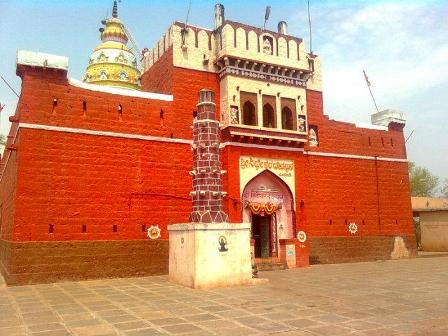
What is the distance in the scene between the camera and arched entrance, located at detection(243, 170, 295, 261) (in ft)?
58.0

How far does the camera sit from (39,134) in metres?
14.0

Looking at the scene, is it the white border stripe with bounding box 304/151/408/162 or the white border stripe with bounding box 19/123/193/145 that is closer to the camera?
the white border stripe with bounding box 19/123/193/145

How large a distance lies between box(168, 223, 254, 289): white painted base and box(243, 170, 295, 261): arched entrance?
4904 mm

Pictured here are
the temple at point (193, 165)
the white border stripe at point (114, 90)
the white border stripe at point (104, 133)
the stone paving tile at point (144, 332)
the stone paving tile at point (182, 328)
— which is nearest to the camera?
the stone paving tile at point (144, 332)

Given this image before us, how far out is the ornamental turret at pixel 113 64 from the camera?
2886cm

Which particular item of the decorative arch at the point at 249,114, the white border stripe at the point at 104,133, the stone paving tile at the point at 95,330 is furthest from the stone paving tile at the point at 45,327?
the decorative arch at the point at 249,114

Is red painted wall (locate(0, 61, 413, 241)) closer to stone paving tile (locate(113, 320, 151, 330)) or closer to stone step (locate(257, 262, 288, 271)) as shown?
stone step (locate(257, 262, 288, 271))

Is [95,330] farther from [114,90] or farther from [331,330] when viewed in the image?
[114,90]

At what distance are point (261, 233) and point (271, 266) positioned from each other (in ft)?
6.30

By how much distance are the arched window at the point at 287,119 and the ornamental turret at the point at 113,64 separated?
14.1 metres

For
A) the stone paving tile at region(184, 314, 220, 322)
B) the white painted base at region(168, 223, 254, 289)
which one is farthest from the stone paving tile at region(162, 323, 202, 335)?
the white painted base at region(168, 223, 254, 289)

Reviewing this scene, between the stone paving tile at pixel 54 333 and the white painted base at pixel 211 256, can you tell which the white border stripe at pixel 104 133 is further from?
the stone paving tile at pixel 54 333

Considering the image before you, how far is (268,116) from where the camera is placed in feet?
60.4

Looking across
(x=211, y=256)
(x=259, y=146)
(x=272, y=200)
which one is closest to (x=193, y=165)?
(x=211, y=256)
